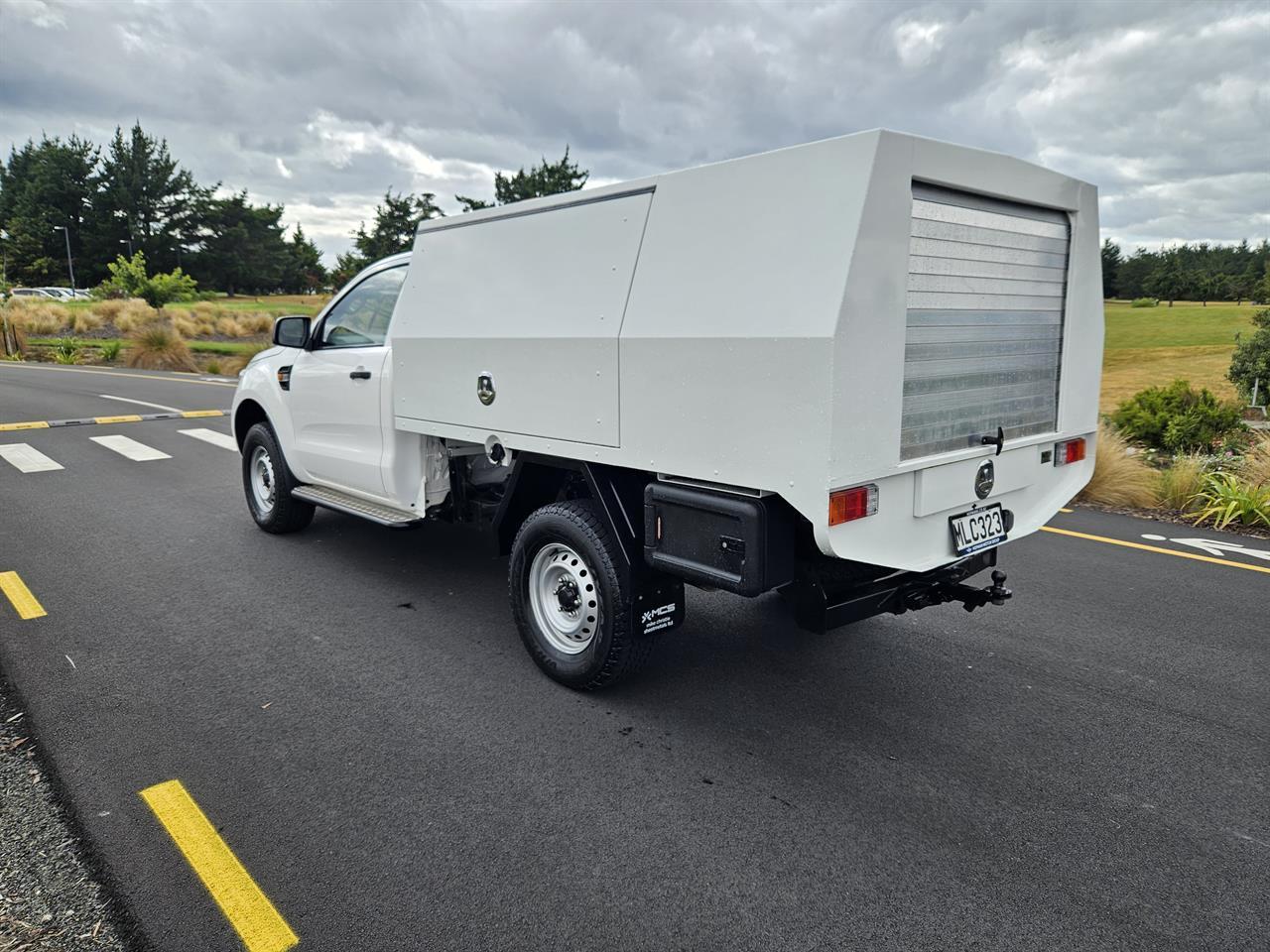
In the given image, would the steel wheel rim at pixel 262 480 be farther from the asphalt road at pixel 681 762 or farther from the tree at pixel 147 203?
the tree at pixel 147 203

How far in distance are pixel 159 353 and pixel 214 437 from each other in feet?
47.2

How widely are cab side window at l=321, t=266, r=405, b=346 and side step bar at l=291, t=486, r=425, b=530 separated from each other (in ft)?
3.50

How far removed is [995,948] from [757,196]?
8.32 feet

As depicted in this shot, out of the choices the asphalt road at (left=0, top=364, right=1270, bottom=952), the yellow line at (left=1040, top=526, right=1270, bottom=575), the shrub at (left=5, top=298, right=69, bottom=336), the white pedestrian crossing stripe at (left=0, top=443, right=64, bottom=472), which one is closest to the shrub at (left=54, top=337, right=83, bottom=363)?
the shrub at (left=5, top=298, right=69, bottom=336)

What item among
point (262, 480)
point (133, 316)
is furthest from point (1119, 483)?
point (133, 316)

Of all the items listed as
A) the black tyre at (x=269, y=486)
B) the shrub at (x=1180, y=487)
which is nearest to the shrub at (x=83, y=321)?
the black tyre at (x=269, y=486)

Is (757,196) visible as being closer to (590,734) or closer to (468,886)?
(590,734)

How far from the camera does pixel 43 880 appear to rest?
2.67 metres

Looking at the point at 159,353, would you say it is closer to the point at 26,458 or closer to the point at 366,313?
the point at 26,458

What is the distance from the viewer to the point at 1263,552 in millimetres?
6523

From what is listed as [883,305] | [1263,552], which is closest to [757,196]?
[883,305]

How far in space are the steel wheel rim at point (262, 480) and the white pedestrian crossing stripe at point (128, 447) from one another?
4.07 metres

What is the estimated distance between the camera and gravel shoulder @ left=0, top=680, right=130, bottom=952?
242 cm

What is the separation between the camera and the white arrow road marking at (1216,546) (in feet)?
21.3
